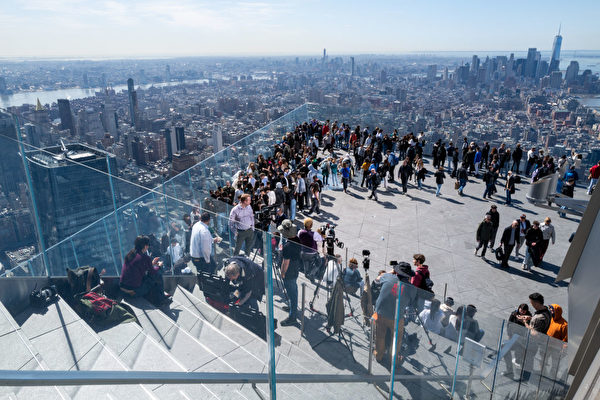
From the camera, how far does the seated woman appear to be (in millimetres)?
3104

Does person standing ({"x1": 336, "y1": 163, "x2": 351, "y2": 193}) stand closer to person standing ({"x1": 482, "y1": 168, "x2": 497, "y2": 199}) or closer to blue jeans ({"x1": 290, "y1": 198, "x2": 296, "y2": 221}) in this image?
blue jeans ({"x1": 290, "y1": 198, "x2": 296, "y2": 221})

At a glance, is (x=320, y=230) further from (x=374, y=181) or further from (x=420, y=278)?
(x=374, y=181)

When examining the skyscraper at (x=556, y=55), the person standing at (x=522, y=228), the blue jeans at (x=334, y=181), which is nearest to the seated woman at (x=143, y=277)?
the person standing at (x=522, y=228)

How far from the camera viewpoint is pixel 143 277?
10.6 feet

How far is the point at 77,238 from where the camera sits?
3.80 m

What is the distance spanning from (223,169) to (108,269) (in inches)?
384

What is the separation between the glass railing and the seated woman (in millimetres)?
121

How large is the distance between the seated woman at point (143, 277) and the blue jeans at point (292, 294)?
3.53 feet

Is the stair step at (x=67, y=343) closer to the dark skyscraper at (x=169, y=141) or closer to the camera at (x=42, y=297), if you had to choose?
the camera at (x=42, y=297)

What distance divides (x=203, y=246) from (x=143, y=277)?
0.71 metres

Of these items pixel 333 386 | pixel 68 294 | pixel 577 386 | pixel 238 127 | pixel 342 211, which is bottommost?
pixel 238 127

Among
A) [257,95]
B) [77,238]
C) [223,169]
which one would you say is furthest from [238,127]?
[77,238]

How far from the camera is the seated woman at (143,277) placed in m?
3.10

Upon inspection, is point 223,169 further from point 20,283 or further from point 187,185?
point 20,283
